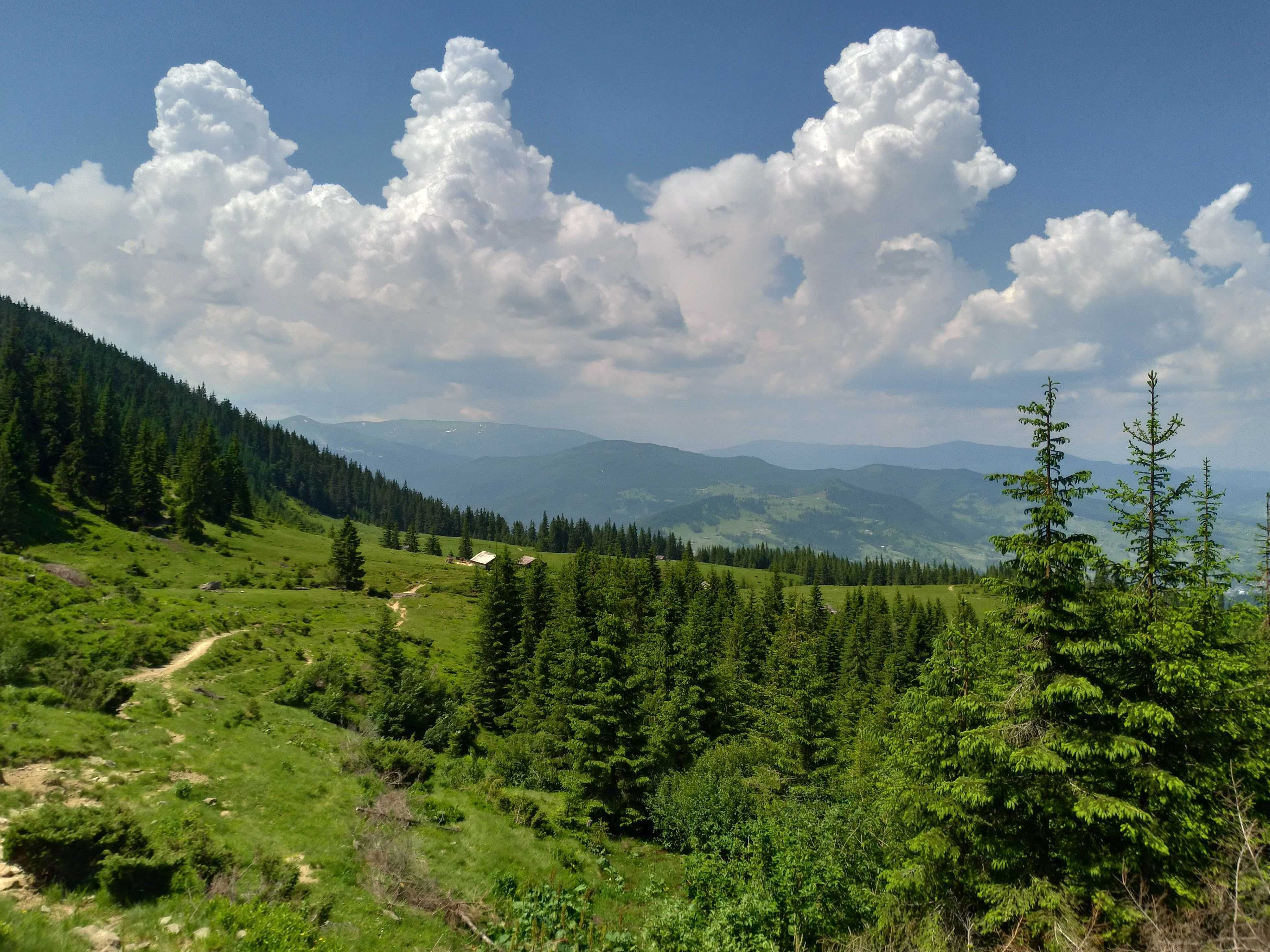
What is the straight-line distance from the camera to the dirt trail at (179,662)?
100ft

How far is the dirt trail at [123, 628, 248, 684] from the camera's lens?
30609 mm

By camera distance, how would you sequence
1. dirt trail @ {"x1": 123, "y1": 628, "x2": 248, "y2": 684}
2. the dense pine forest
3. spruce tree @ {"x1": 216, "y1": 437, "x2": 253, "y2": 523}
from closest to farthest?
the dense pine forest, dirt trail @ {"x1": 123, "y1": 628, "x2": 248, "y2": 684}, spruce tree @ {"x1": 216, "y1": 437, "x2": 253, "y2": 523}

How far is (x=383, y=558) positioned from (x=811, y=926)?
389ft

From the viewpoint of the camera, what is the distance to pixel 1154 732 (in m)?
13.5

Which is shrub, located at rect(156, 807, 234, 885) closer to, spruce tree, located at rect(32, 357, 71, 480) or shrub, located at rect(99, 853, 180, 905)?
shrub, located at rect(99, 853, 180, 905)

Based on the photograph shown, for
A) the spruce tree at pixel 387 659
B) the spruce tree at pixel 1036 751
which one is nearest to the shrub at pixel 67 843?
the spruce tree at pixel 1036 751

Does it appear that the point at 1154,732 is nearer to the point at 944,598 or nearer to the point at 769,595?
the point at 769,595

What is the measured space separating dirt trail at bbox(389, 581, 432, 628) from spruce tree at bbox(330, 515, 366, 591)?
6.66 metres

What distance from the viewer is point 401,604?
79750mm

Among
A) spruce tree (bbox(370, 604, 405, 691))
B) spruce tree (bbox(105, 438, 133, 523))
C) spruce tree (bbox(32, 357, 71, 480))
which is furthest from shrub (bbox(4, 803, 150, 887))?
Result: spruce tree (bbox(32, 357, 71, 480))

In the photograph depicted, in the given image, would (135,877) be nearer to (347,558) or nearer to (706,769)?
(706,769)

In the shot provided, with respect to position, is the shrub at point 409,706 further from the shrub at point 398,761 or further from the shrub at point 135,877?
the shrub at point 135,877

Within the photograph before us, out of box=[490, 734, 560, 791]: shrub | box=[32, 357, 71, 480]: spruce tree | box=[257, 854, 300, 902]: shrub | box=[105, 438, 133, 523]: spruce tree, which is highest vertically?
box=[32, 357, 71, 480]: spruce tree

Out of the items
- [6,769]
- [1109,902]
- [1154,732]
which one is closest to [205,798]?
[6,769]
